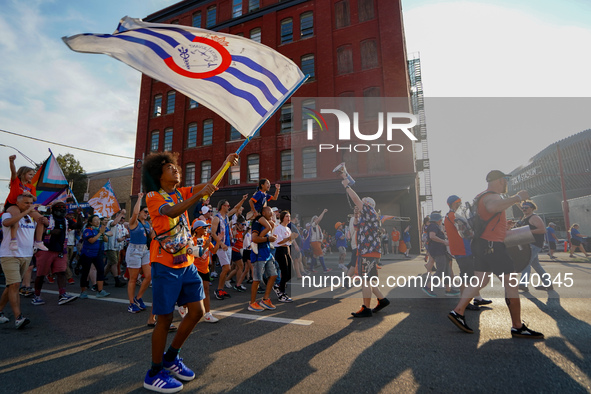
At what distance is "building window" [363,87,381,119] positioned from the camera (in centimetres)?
2044

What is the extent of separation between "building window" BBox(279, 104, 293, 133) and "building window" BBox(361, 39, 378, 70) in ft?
19.9

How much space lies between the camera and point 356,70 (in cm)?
2156

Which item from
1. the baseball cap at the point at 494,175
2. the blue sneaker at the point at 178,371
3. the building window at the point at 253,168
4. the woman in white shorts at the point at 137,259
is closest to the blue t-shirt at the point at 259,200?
the woman in white shorts at the point at 137,259

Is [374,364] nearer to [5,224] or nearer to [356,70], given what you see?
[5,224]

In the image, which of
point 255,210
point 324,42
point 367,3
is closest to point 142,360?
point 255,210

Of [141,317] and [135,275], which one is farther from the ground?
[135,275]

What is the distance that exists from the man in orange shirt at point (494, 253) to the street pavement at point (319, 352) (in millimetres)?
222

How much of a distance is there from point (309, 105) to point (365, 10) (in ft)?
25.7

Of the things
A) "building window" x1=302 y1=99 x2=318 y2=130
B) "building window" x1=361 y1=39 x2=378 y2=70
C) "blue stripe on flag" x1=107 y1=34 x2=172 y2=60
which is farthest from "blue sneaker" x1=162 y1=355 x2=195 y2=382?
"building window" x1=361 y1=39 x2=378 y2=70

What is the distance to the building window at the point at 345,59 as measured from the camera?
21953 millimetres

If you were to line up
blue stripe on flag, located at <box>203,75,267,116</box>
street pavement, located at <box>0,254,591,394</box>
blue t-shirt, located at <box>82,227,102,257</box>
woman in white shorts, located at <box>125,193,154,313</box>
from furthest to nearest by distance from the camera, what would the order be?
blue t-shirt, located at <box>82,227,102,257</box>, woman in white shorts, located at <box>125,193,154,313</box>, blue stripe on flag, located at <box>203,75,267,116</box>, street pavement, located at <box>0,254,591,394</box>

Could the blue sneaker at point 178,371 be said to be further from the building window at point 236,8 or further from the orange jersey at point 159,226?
the building window at point 236,8

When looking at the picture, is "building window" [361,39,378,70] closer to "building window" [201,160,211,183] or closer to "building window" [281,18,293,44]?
"building window" [281,18,293,44]

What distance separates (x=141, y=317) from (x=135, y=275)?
0.85 metres
